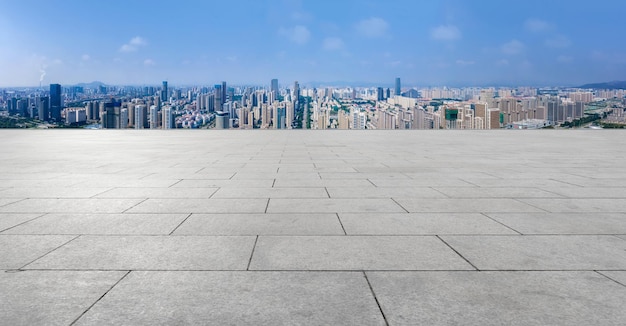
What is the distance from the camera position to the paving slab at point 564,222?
6859 millimetres

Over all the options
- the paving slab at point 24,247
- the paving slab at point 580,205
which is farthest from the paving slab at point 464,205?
the paving slab at point 24,247

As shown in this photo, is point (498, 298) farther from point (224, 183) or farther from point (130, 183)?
point (130, 183)

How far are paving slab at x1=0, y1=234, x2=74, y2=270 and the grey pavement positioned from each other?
0.04 meters

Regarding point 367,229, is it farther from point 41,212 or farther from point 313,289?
point 41,212

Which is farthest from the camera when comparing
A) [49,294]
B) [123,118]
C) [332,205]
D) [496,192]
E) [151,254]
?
[123,118]

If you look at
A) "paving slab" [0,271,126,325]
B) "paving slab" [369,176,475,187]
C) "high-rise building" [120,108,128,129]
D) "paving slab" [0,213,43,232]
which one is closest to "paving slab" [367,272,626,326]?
"paving slab" [0,271,126,325]

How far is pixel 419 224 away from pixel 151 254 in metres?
3.91

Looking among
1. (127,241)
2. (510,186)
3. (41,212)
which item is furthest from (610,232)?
(41,212)

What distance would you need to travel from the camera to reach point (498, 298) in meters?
4.27

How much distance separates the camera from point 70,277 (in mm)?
4789

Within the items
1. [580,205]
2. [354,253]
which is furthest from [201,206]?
[580,205]

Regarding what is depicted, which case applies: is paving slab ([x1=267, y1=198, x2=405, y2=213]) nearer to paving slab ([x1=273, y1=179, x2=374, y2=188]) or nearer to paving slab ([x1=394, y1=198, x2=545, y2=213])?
paving slab ([x1=394, y1=198, x2=545, y2=213])

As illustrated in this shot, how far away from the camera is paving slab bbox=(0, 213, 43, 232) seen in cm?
710

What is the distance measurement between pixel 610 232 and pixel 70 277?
7.09 meters
